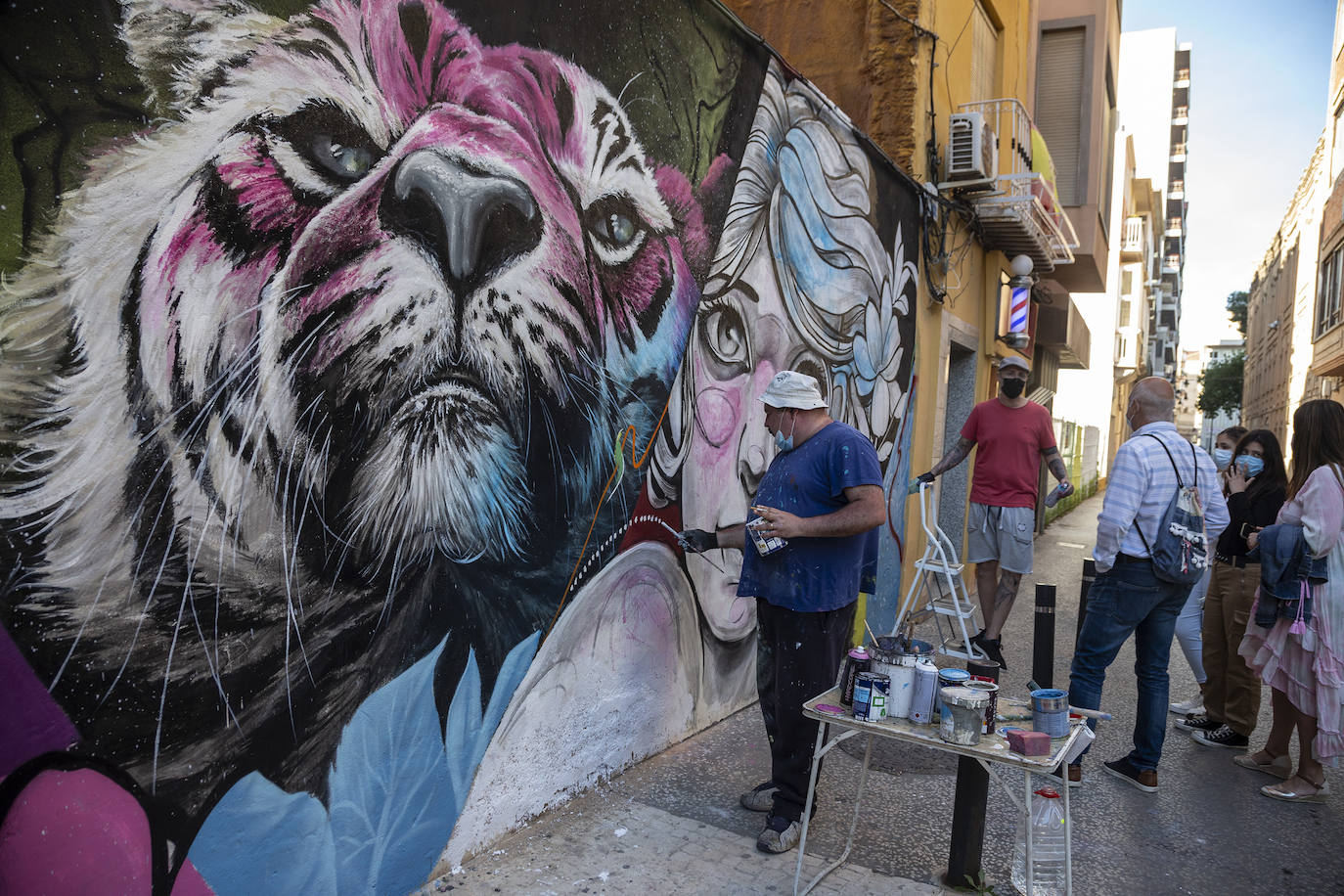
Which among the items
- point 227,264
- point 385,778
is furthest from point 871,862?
point 227,264

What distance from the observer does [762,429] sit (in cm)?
517

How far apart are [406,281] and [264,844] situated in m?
1.60

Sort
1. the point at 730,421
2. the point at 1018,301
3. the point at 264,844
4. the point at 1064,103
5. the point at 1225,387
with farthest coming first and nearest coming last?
the point at 1225,387 < the point at 1064,103 < the point at 1018,301 < the point at 730,421 < the point at 264,844

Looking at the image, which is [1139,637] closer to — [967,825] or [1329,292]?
[967,825]

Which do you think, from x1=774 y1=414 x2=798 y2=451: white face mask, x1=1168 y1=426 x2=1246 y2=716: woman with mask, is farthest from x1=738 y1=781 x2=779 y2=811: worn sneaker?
x1=1168 y1=426 x2=1246 y2=716: woman with mask

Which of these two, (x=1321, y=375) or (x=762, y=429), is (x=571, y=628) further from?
(x=1321, y=375)

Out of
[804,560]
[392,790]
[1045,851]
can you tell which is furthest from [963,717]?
[392,790]

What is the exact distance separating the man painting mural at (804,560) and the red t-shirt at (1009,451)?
331 centimetres

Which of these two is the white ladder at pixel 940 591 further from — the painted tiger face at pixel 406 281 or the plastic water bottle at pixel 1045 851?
the painted tiger face at pixel 406 281

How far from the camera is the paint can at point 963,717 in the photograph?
2.80 m

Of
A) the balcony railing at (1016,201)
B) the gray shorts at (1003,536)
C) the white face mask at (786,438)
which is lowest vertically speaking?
the gray shorts at (1003,536)

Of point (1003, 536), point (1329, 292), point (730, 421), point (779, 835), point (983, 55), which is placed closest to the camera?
point (779, 835)

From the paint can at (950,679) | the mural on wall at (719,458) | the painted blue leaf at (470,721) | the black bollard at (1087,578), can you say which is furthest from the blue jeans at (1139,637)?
the painted blue leaf at (470,721)

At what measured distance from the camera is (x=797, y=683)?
139 inches
